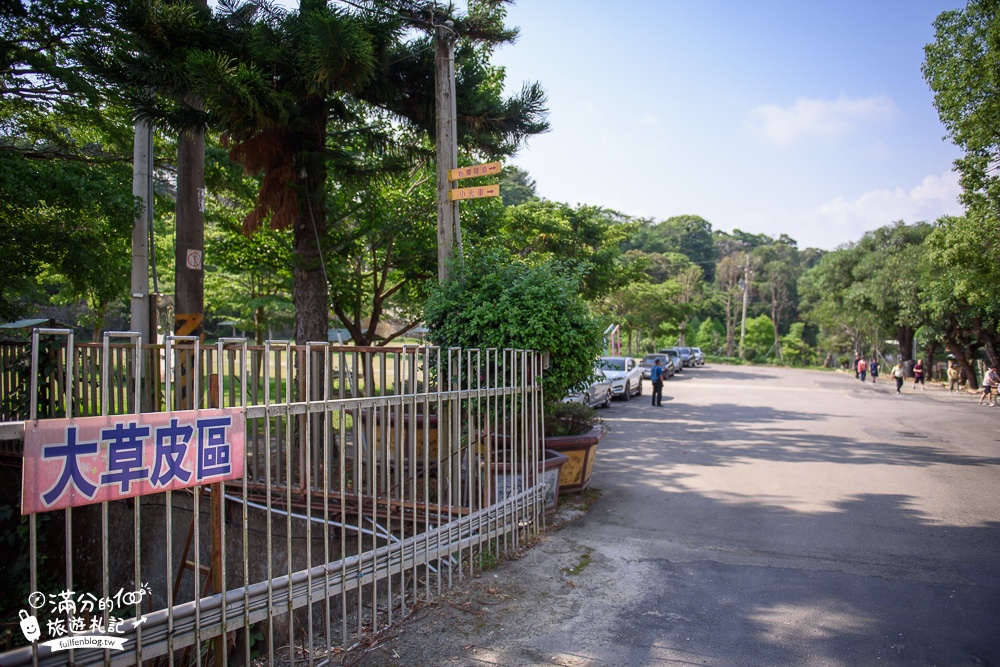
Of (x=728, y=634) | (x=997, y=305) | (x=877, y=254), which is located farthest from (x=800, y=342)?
(x=728, y=634)

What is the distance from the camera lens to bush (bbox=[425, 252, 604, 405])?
6.91 meters

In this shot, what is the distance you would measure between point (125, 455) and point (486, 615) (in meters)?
2.79

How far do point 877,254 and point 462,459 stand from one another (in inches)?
1575

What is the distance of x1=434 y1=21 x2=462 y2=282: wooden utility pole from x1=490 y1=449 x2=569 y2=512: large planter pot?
118 inches

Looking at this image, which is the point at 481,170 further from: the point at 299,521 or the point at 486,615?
the point at 486,615

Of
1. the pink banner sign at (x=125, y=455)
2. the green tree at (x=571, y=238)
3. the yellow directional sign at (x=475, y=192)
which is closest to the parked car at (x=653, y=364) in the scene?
the green tree at (x=571, y=238)

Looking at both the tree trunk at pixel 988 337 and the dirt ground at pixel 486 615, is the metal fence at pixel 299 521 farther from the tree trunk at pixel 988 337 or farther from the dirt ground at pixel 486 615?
the tree trunk at pixel 988 337

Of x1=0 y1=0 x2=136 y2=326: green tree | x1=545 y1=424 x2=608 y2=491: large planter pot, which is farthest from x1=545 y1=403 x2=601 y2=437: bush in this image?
x1=0 y1=0 x2=136 y2=326: green tree

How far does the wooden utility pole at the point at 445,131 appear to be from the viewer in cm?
864

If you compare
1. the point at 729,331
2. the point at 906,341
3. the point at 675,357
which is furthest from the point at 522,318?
the point at 729,331

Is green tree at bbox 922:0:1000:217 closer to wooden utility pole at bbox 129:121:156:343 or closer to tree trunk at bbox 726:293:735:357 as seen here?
wooden utility pole at bbox 129:121:156:343

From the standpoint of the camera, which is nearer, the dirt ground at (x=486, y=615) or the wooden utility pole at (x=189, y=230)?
the dirt ground at (x=486, y=615)

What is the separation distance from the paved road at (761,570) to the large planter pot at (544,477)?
437 mm

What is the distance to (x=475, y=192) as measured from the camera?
798 cm
